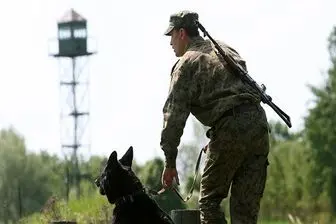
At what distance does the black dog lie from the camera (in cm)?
834

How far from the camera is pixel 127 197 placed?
8.37m

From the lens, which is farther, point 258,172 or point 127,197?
point 258,172

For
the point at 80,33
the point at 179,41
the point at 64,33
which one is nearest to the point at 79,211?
the point at 179,41

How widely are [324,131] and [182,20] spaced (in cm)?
4092

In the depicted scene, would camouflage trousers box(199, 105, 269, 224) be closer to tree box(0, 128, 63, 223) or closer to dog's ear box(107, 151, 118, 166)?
dog's ear box(107, 151, 118, 166)

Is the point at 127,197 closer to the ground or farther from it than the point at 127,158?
closer to the ground

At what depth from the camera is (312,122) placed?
49625mm

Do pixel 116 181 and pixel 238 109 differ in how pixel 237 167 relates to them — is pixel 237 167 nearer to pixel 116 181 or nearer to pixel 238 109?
pixel 238 109

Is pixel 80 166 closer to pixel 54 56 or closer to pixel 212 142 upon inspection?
pixel 54 56

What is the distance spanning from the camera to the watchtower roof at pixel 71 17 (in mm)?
70062

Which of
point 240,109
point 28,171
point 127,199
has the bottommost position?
point 28,171

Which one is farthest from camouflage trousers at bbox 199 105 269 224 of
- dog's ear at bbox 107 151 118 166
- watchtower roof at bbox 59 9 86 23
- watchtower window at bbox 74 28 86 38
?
watchtower roof at bbox 59 9 86 23

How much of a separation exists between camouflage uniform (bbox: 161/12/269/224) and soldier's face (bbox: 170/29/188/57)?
188mm

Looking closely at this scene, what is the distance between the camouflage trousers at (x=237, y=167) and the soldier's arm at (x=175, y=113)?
0.31 m
